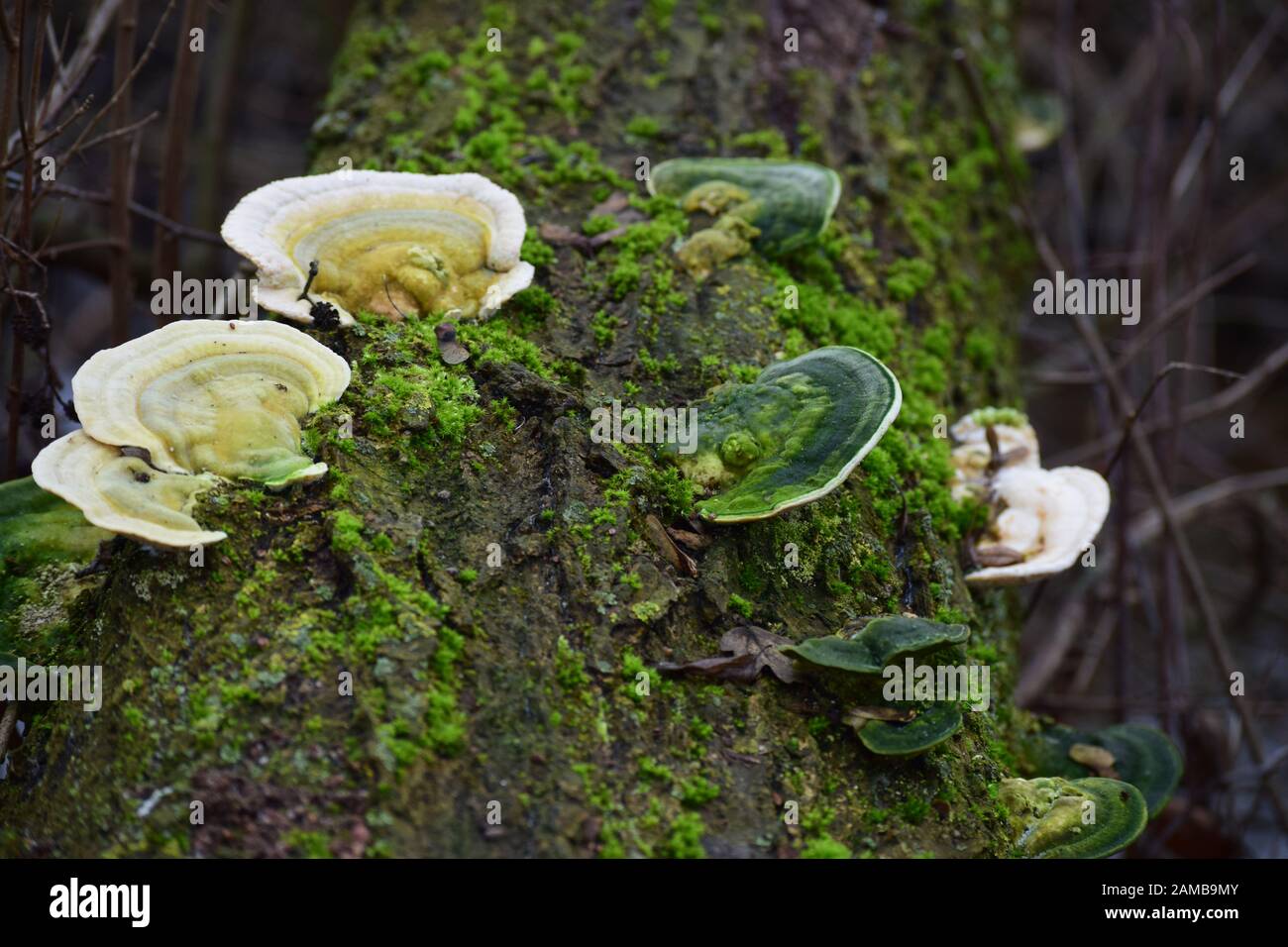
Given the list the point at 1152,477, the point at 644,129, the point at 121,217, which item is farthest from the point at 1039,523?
the point at 121,217

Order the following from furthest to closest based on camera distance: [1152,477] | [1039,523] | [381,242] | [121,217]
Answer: [1152,477] → [121,217] → [1039,523] → [381,242]

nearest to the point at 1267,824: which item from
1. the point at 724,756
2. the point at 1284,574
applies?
the point at 1284,574

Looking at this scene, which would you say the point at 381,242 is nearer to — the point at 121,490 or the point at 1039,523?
the point at 121,490

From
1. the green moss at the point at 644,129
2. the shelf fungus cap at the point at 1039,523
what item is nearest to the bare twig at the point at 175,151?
the green moss at the point at 644,129

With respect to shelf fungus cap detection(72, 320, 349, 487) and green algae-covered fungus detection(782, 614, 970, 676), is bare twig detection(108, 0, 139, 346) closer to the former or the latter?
shelf fungus cap detection(72, 320, 349, 487)

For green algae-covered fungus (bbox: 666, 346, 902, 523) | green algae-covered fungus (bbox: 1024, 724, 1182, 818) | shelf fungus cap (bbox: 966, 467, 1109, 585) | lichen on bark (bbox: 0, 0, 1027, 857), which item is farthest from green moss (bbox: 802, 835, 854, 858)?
shelf fungus cap (bbox: 966, 467, 1109, 585)
